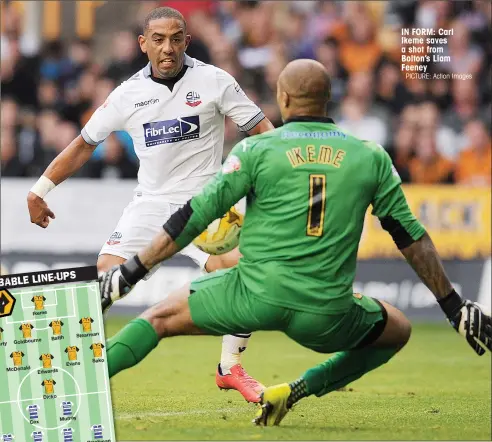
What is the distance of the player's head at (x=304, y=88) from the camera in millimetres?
5711

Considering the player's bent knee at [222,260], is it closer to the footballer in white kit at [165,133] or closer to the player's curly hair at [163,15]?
the footballer in white kit at [165,133]

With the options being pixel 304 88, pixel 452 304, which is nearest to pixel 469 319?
pixel 452 304

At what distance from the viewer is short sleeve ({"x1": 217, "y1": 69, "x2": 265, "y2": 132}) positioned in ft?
24.9

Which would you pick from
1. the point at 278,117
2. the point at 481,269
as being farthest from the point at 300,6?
the point at 481,269

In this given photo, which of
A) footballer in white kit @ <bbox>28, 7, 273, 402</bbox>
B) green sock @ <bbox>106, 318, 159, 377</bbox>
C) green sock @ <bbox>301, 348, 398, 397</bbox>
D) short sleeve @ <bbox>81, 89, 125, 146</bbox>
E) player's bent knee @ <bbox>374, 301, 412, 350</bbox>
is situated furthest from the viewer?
short sleeve @ <bbox>81, 89, 125, 146</bbox>

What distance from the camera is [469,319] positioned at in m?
5.95

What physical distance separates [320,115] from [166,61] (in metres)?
1.93

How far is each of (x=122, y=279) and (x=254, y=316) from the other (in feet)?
2.32

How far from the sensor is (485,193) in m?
13.7

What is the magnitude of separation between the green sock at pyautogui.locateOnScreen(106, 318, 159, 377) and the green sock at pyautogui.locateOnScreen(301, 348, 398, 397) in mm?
1081

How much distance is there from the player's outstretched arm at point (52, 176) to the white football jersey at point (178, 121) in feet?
0.33

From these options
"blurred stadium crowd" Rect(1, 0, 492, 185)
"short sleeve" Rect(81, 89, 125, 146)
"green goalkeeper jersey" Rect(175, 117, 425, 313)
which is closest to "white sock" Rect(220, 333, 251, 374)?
"short sleeve" Rect(81, 89, 125, 146)

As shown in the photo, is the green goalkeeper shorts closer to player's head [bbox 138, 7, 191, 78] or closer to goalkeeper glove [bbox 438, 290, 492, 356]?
goalkeeper glove [bbox 438, 290, 492, 356]

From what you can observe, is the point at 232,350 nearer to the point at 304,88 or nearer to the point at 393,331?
the point at 393,331
